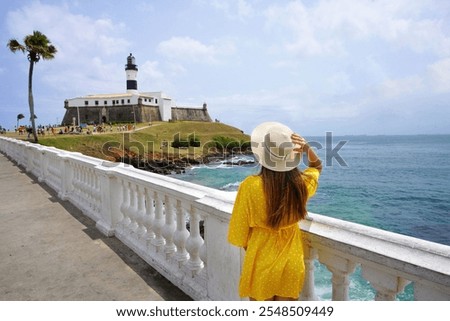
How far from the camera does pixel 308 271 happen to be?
7.09 feet

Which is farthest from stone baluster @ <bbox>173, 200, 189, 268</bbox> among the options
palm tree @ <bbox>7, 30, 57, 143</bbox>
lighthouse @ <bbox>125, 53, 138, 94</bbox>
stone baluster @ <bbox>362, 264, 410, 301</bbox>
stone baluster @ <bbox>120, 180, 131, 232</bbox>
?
lighthouse @ <bbox>125, 53, 138, 94</bbox>

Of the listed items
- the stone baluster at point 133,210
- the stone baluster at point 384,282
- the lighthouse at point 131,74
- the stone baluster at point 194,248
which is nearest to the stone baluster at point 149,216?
the stone baluster at point 133,210

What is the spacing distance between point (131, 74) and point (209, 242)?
80.7 meters

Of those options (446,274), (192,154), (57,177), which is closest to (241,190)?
(446,274)

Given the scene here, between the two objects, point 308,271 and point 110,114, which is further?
point 110,114

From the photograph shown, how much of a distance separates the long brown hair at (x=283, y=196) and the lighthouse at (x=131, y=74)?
260ft

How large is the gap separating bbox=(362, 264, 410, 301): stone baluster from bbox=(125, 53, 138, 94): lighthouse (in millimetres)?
79479

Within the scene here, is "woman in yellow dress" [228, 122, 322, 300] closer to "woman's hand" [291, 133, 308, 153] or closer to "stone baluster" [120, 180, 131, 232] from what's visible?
"woman's hand" [291, 133, 308, 153]

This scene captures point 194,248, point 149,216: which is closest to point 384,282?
point 194,248

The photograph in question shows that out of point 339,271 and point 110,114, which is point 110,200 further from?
point 110,114

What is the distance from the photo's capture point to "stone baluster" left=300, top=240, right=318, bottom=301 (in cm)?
209

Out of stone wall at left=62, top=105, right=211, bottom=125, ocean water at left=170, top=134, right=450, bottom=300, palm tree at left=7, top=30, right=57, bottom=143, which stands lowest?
ocean water at left=170, top=134, right=450, bottom=300

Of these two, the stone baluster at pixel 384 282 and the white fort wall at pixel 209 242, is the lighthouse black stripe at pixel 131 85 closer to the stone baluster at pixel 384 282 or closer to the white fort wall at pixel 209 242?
the white fort wall at pixel 209 242
